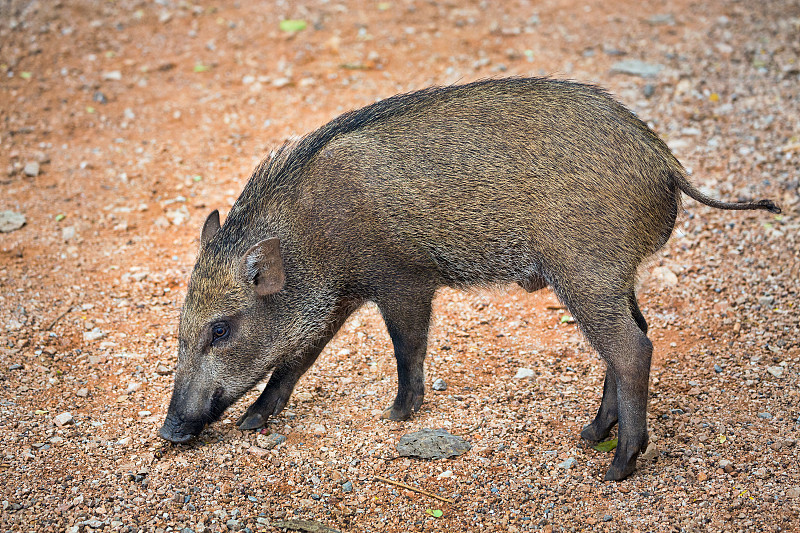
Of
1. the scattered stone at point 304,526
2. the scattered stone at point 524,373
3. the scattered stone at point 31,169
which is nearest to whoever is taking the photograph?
the scattered stone at point 304,526

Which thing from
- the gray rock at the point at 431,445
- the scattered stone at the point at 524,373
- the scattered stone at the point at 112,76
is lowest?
the scattered stone at the point at 112,76

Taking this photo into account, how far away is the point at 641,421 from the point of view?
474 cm

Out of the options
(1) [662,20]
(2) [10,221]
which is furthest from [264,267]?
(1) [662,20]

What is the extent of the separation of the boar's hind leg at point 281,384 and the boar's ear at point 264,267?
0.58 meters

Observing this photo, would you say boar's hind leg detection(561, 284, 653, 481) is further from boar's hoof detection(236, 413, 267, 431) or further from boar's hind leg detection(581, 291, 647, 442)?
boar's hoof detection(236, 413, 267, 431)

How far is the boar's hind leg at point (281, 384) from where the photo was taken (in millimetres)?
5379

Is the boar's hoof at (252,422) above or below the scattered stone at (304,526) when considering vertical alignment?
below

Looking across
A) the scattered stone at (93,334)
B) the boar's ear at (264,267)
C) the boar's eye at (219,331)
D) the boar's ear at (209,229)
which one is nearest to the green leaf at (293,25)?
the scattered stone at (93,334)

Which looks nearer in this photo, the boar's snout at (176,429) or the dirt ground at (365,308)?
the dirt ground at (365,308)

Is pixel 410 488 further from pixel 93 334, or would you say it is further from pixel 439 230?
pixel 93 334

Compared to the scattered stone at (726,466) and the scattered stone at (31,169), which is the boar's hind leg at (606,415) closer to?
the scattered stone at (726,466)

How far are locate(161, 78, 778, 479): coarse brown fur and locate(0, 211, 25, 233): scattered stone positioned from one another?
10.7 feet

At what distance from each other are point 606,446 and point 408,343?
143cm

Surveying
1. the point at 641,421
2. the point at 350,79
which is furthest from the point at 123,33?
the point at 641,421
